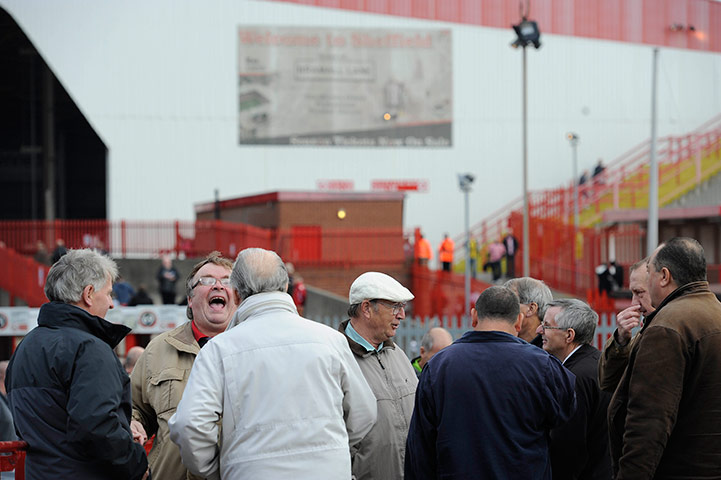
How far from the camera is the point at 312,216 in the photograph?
24453mm

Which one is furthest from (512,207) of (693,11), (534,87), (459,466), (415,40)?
(459,466)

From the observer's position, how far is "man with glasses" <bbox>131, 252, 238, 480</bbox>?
15.8 ft

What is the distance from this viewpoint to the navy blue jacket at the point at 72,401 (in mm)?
4090

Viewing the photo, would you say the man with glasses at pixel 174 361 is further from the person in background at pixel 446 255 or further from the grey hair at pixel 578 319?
the person in background at pixel 446 255

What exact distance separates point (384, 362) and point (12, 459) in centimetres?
194

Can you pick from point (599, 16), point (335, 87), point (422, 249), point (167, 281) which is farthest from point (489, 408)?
point (599, 16)

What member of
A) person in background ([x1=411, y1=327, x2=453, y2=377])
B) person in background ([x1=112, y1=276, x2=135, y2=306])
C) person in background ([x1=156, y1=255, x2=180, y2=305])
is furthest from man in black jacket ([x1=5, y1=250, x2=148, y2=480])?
person in background ([x1=156, y1=255, x2=180, y2=305])

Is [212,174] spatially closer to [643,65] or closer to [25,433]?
[643,65]

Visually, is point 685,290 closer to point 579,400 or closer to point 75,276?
point 579,400

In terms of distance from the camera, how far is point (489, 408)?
4496 mm

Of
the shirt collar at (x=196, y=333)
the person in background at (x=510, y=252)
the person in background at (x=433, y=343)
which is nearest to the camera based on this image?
the shirt collar at (x=196, y=333)

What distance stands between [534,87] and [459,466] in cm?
3377

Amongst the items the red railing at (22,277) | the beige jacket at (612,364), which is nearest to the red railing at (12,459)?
the beige jacket at (612,364)

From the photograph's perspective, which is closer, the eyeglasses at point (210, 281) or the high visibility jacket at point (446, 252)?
the eyeglasses at point (210, 281)
